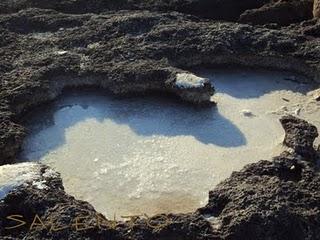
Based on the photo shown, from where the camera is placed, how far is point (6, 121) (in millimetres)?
5062

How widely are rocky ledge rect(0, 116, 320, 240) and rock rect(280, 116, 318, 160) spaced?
339 millimetres

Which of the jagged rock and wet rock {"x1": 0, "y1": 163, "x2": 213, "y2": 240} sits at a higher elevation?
the jagged rock

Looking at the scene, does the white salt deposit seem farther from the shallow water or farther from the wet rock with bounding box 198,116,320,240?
the wet rock with bounding box 198,116,320,240

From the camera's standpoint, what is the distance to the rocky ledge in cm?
389

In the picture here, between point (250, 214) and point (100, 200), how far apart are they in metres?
1.23

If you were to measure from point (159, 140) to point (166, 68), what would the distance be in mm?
897

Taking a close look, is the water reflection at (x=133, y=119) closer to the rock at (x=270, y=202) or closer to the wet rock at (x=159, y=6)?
the rock at (x=270, y=202)

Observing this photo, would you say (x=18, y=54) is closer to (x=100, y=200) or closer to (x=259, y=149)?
(x=100, y=200)

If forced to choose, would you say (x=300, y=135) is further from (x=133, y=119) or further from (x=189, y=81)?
(x=133, y=119)

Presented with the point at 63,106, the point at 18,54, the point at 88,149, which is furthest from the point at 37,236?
the point at 18,54

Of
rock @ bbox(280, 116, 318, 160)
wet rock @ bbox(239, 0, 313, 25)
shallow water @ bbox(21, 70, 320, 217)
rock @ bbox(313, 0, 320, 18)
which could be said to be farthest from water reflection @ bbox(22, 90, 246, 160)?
rock @ bbox(313, 0, 320, 18)

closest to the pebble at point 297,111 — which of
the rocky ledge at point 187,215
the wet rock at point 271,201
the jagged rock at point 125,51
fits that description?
the jagged rock at point 125,51

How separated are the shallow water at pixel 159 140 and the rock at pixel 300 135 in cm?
12

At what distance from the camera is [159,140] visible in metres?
5.13
